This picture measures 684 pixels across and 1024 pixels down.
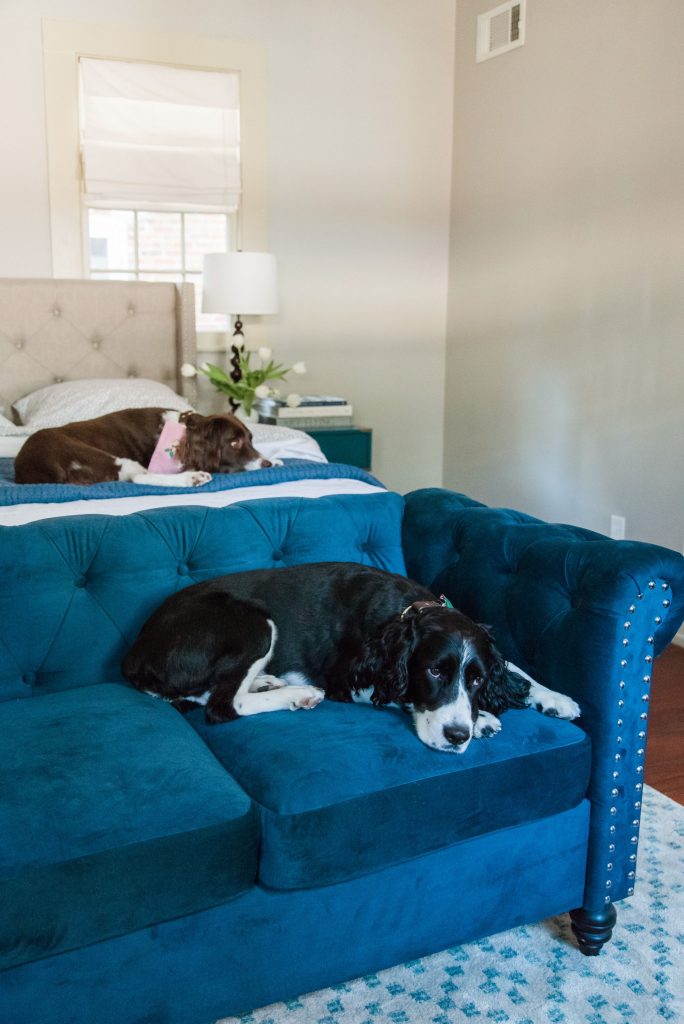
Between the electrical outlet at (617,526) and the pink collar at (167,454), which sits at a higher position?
the pink collar at (167,454)

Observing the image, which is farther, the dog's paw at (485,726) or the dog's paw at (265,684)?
the dog's paw at (265,684)

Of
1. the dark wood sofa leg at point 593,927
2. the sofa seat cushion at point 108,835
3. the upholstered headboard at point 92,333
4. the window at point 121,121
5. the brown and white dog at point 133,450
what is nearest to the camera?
the sofa seat cushion at point 108,835

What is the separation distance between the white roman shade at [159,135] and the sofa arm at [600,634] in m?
3.30

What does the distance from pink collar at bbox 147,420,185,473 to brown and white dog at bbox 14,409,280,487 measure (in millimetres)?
12

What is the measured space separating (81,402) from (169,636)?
2.22 meters

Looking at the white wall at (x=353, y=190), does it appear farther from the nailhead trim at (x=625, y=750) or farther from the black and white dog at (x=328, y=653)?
the nailhead trim at (x=625, y=750)

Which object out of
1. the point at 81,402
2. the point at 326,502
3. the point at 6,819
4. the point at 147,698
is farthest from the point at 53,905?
the point at 81,402

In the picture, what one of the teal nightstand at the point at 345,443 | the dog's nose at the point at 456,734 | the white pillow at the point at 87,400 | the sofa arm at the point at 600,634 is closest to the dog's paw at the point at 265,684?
the dog's nose at the point at 456,734

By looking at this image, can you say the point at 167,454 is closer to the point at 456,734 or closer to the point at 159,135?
the point at 456,734

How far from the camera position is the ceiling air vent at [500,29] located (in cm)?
469

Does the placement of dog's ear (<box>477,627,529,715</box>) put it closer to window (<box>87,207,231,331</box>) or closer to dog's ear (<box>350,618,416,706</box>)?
dog's ear (<box>350,618,416,706</box>)

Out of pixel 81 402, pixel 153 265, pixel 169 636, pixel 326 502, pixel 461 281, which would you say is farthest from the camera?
pixel 461 281

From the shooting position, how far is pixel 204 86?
4.71 meters

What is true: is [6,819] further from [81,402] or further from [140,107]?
[140,107]
